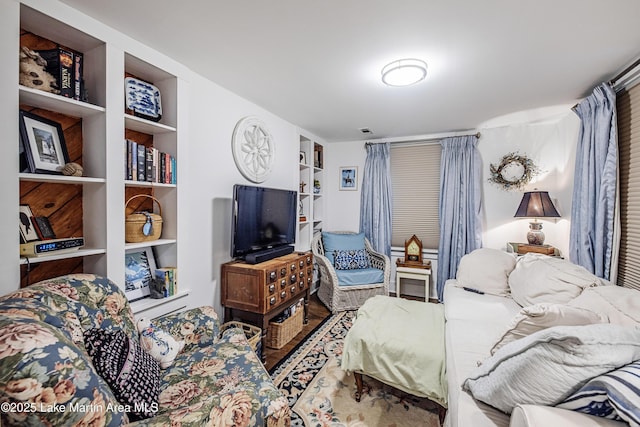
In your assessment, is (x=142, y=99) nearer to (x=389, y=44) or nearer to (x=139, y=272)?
(x=139, y=272)

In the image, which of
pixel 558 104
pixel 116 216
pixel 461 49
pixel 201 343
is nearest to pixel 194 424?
pixel 201 343

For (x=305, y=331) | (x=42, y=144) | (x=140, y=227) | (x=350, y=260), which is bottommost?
(x=305, y=331)

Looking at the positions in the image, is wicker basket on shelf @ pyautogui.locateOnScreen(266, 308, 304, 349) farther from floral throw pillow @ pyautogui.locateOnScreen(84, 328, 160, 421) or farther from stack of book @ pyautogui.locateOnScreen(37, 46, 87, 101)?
stack of book @ pyautogui.locateOnScreen(37, 46, 87, 101)

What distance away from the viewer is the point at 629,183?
2.10 meters

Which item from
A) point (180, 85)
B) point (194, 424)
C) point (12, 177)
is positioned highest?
point (180, 85)

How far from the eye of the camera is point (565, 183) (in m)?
3.04

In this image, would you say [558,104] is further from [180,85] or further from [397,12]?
[180,85]

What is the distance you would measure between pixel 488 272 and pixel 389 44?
7.11ft

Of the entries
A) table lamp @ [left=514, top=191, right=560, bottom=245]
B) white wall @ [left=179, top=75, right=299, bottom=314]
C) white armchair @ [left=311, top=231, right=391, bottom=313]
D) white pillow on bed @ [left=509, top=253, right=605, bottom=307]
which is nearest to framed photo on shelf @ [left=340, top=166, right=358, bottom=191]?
white armchair @ [left=311, top=231, right=391, bottom=313]

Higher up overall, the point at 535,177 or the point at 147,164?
the point at 535,177

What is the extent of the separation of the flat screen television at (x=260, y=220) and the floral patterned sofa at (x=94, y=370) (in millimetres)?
723

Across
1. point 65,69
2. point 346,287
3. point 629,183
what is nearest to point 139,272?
point 65,69

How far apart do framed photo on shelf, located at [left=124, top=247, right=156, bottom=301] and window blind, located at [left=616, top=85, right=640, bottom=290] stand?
3.53m

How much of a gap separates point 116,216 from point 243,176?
125 centimetres
